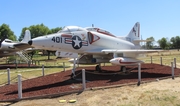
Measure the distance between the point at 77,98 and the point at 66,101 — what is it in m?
0.55

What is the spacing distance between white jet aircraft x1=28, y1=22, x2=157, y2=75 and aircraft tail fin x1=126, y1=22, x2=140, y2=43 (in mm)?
2316

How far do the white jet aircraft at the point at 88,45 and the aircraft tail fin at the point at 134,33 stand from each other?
7.60 feet

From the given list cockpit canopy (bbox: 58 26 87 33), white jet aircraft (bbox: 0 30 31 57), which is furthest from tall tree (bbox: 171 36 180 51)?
cockpit canopy (bbox: 58 26 87 33)

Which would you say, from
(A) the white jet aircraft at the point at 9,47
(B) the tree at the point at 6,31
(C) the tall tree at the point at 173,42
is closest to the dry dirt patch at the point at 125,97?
(A) the white jet aircraft at the point at 9,47

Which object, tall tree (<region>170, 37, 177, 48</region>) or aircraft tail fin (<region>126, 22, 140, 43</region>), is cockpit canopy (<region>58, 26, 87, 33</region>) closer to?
aircraft tail fin (<region>126, 22, 140, 43</region>)

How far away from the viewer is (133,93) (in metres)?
8.97

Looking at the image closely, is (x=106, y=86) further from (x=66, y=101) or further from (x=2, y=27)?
(x=2, y=27)

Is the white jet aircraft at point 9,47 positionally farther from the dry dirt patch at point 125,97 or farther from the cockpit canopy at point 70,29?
the dry dirt patch at point 125,97

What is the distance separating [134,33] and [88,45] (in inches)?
310

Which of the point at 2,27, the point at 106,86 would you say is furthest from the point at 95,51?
the point at 2,27

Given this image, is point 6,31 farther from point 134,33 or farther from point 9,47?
point 134,33

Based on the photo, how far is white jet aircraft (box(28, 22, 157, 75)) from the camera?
12266 millimetres

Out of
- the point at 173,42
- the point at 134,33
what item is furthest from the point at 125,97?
the point at 173,42

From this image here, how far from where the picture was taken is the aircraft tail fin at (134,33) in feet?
65.6
